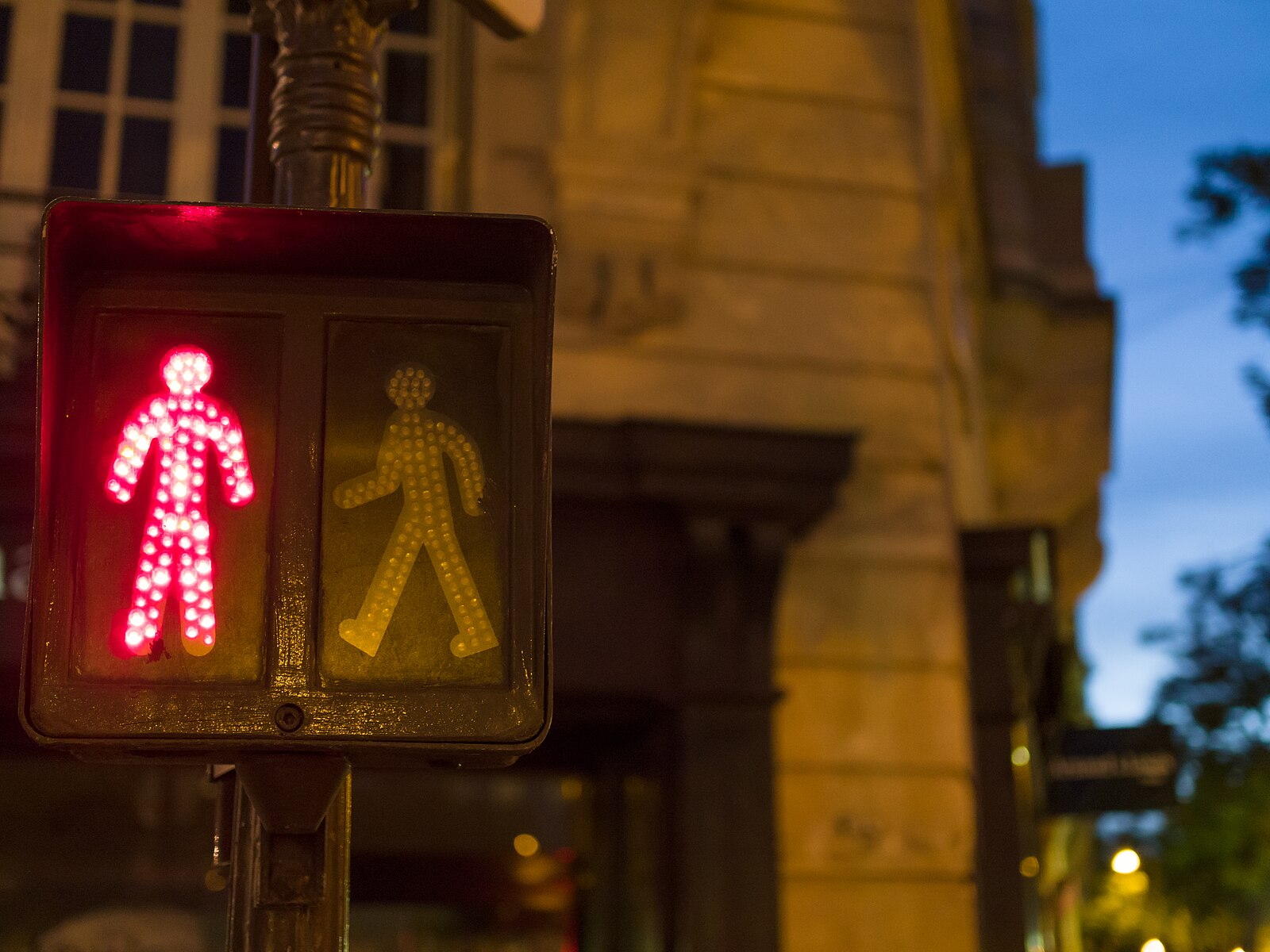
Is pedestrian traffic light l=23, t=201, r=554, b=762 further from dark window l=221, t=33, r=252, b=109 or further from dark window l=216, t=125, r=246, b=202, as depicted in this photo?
dark window l=221, t=33, r=252, b=109

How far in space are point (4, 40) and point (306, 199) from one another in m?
6.19

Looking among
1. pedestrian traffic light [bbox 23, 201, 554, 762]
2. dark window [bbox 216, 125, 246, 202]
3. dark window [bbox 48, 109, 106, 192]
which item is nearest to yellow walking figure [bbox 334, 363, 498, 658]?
Answer: pedestrian traffic light [bbox 23, 201, 554, 762]

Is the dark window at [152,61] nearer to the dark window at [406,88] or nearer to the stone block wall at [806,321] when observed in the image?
the dark window at [406,88]

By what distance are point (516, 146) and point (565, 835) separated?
385 cm

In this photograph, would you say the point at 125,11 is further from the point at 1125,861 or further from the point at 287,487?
the point at 1125,861

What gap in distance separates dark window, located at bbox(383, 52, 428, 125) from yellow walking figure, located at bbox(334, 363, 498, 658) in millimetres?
6641

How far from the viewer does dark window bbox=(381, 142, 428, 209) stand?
8305 millimetres

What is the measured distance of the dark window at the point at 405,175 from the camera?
27.2ft

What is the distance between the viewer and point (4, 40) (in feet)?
26.0

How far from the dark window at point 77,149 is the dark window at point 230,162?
61cm

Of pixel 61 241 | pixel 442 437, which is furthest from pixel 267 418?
pixel 61 241

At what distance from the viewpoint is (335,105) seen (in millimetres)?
2744

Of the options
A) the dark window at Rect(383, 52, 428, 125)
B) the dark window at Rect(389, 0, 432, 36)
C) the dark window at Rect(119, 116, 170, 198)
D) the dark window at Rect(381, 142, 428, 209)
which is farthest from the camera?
the dark window at Rect(389, 0, 432, 36)

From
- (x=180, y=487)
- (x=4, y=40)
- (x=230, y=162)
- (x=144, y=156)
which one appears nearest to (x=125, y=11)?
(x=4, y=40)
